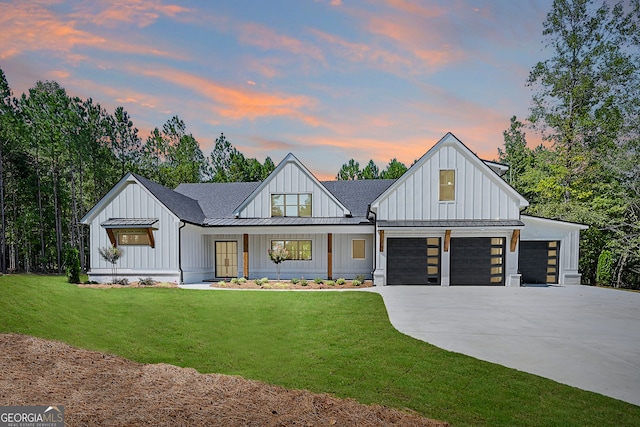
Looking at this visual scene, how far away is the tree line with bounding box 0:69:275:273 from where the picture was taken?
26.5 meters

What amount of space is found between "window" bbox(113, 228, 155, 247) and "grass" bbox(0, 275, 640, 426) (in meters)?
6.72

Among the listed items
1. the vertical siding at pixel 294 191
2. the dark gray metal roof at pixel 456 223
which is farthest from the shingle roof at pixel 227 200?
the dark gray metal roof at pixel 456 223

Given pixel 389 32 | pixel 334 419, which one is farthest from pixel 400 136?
pixel 334 419

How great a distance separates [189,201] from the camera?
21.5 meters

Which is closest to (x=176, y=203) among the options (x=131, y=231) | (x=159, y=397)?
(x=131, y=231)

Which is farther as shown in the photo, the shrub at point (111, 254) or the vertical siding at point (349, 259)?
the vertical siding at point (349, 259)

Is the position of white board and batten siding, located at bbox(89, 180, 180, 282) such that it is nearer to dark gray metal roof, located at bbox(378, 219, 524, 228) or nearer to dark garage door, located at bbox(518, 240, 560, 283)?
dark gray metal roof, located at bbox(378, 219, 524, 228)

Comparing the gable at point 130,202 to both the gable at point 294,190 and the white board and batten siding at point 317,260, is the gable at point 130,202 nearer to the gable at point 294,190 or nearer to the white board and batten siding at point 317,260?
the gable at point 294,190

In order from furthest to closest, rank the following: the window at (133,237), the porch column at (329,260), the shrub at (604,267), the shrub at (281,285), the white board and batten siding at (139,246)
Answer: the shrub at (604,267)
the porch column at (329,260)
the window at (133,237)
the white board and batten siding at (139,246)
the shrub at (281,285)

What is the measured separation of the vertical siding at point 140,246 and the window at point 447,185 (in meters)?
13.6

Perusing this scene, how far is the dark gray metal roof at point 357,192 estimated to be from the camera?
20828 mm

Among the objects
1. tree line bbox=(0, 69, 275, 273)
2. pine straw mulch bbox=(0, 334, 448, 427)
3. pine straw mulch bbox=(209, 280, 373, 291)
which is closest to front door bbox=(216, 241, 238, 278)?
pine straw mulch bbox=(209, 280, 373, 291)

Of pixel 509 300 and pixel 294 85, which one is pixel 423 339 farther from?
pixel 294 85

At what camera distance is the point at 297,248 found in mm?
19578
